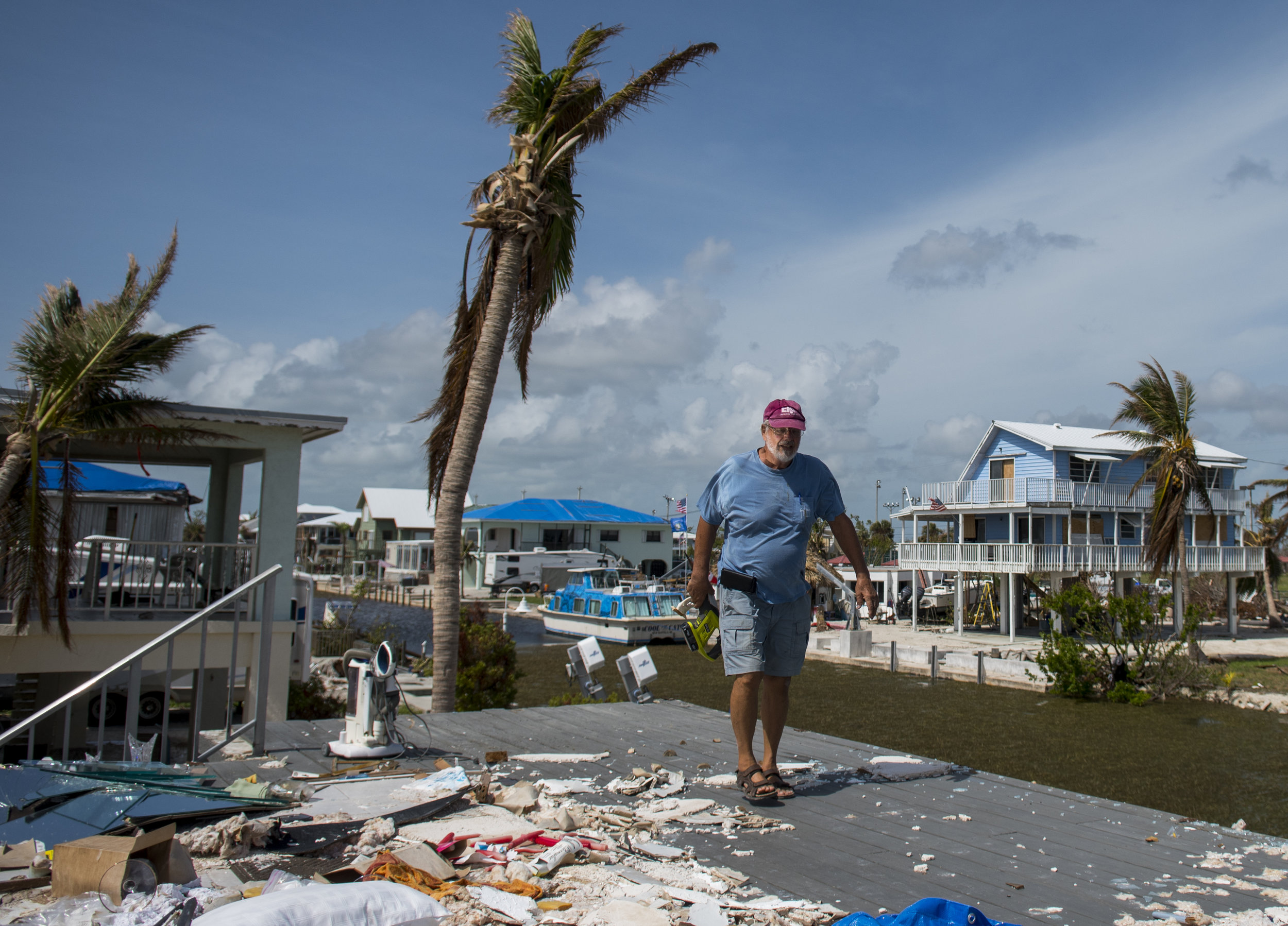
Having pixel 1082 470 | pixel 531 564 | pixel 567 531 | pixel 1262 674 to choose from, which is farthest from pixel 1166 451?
pixel 567 531

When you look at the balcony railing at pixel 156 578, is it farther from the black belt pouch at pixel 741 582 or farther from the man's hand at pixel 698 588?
the black belt pouch at pixel 741 582

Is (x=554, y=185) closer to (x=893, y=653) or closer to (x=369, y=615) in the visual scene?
(x=893, y=653)

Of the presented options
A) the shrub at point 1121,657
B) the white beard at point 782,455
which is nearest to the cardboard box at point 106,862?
the white beard at point 782,455

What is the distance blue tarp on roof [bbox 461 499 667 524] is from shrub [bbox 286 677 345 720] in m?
47.3

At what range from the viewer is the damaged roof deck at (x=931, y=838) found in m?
3.49

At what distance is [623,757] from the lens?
5.85m

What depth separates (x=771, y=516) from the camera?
15.7 feet

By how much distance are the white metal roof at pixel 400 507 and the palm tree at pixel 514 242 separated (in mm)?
64801

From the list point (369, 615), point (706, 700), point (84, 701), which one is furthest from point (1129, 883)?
point (369, 615)

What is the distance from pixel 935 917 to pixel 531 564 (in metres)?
54.9

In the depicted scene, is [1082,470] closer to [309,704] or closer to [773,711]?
[309,704]

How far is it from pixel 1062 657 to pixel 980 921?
20.3 meters

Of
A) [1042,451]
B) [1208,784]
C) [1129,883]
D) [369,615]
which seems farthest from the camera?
[369,615]

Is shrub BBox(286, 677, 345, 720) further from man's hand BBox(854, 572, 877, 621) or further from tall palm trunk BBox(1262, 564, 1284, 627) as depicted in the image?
tall palm trunk BBox(1262, 564, 1284, 627)
